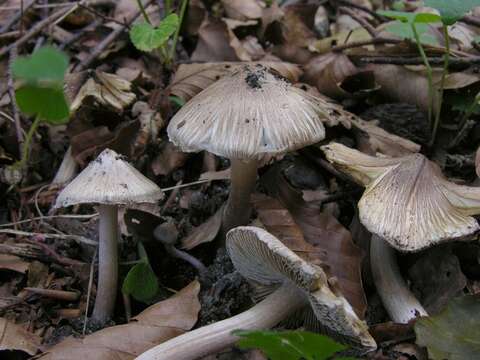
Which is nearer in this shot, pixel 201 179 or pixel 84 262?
pixel 84 262

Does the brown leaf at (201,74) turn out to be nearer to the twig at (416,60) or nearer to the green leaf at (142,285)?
the twig at (416,60)

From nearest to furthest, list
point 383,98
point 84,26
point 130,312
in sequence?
point 130,312
point 383,98
point 84,26

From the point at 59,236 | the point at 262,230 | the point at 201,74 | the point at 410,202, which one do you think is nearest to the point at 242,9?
the point at 201,74

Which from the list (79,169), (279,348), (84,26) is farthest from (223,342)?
(84,26)

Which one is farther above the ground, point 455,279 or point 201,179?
point 455,279

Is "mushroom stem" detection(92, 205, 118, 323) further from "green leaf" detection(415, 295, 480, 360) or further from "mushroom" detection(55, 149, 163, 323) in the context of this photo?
"green leaf" detection(415, 295, 480, 360)

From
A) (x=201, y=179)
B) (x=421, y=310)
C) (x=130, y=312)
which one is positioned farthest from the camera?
(x=201, y=179)

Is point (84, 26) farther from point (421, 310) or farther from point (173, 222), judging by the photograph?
point (421, 310)

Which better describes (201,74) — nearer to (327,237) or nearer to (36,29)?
(36,29)
